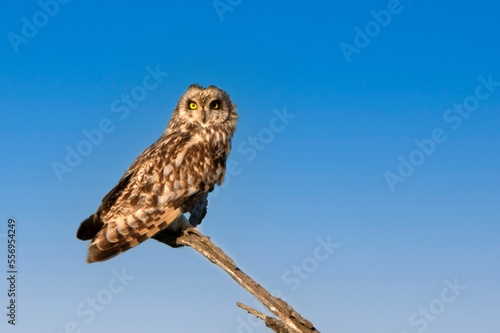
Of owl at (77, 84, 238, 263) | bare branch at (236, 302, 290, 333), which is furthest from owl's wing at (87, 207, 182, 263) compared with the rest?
bare branch at (236, 302, 290, 333)

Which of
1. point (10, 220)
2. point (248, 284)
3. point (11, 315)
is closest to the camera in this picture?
point (248, 284)

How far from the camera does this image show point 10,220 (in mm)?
10117

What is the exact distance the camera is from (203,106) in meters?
9.26

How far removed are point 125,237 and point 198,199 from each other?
4.56 feet

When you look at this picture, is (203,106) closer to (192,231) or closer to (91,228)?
(192,231)

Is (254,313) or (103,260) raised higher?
(103,260)

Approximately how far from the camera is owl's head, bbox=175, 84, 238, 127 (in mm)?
9234

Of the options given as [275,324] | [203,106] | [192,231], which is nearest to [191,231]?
[192,231]

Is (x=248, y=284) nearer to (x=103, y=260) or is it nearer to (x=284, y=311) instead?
(x=284, y=311)

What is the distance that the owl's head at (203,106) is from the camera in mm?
9234

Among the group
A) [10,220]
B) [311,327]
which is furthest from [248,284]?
[10,220]

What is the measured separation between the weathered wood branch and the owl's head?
2.10m

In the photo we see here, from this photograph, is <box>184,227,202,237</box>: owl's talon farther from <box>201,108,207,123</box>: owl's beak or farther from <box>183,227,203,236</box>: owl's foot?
<box>201,108,207,123</box>: owl's beak

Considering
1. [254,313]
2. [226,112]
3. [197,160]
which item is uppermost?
[226,112]
